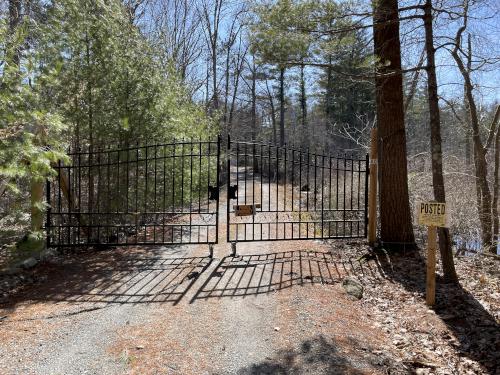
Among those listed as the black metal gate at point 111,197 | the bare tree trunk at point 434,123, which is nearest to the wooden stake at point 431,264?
the bare tree trunk at point 434,123

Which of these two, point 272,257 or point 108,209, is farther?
point 108,209

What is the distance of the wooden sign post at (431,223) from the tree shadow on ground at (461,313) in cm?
22

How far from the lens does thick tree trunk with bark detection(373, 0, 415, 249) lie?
7.05m

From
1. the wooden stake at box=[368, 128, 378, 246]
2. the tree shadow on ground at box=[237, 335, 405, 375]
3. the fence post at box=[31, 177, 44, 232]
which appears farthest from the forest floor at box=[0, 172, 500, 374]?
the fence post at box=[31, 177, 44, 232]

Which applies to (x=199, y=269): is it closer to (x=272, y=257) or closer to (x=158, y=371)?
(x=272, y=257)

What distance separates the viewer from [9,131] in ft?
13.8

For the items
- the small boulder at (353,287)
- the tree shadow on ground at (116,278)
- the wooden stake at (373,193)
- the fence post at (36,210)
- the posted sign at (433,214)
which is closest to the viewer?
the posted sign at (433,214)

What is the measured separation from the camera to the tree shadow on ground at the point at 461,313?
4.09 metres

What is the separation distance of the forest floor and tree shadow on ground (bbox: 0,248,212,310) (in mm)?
19

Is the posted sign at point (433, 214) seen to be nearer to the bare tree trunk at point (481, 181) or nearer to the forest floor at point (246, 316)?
the forest floor at point (246, 316)

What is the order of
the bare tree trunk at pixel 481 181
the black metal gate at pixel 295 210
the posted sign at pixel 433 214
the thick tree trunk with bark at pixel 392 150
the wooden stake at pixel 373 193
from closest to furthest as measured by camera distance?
the posted sign at pixel 433 214
the thick tree trunk with bark at pixel 392 150
the black metal gate at pixel 295 210
the wooden stake at pixel 373 193
the bare tree trunk at pixel 481 181

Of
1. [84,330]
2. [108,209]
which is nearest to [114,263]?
[108,209]

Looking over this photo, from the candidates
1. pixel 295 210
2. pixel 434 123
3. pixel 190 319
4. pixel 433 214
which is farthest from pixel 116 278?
pixel 295 210

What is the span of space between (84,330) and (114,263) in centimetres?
263
